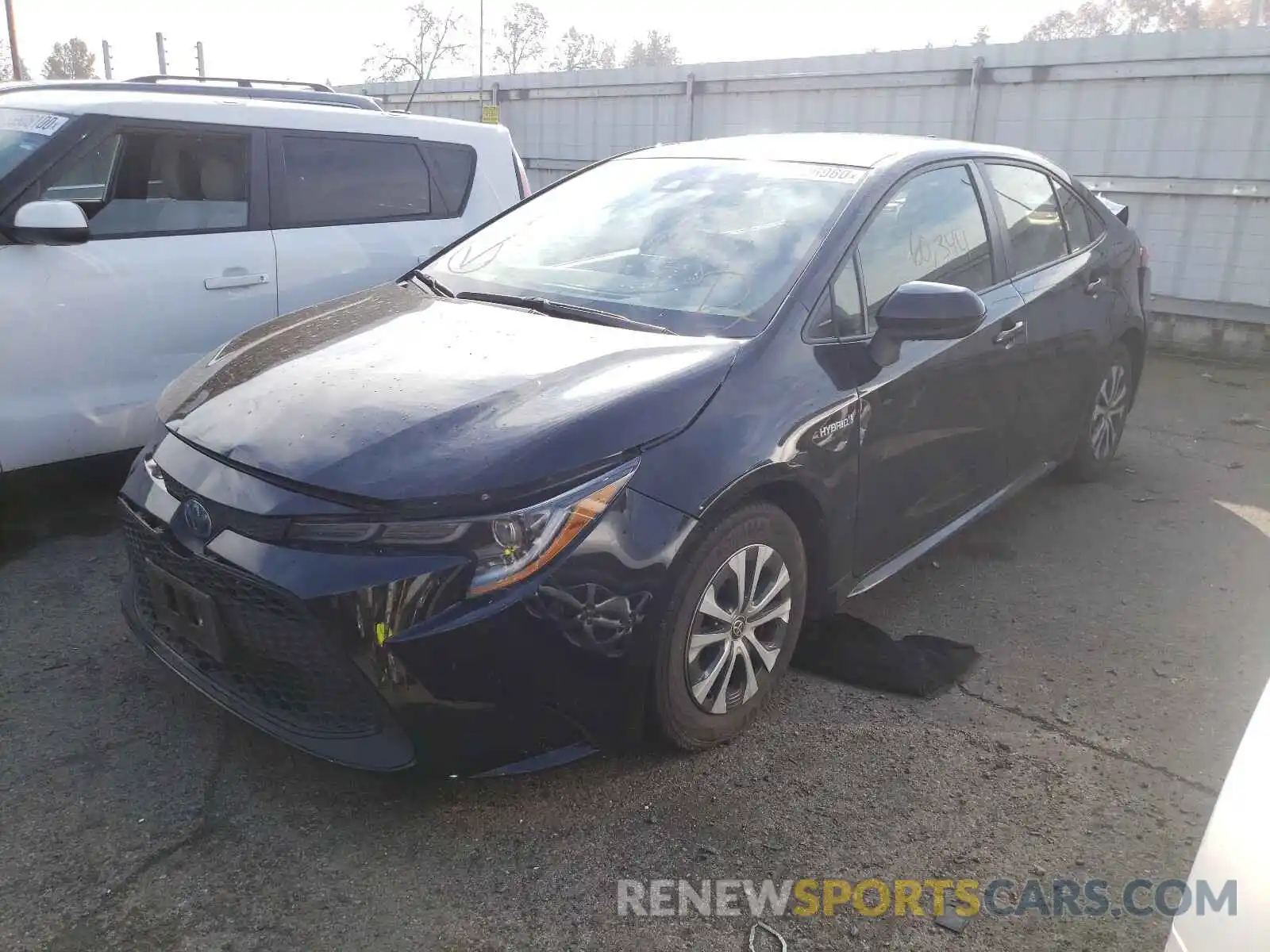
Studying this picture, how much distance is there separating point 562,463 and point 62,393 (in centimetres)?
276

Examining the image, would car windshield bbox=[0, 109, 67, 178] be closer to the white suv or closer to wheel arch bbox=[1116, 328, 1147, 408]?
the white suv

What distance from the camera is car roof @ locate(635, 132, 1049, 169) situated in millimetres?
3441

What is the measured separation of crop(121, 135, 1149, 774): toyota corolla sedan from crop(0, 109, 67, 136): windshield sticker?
1.61 metres

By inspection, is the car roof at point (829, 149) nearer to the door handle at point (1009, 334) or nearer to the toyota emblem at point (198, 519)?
the door handle at point (1009, 334)

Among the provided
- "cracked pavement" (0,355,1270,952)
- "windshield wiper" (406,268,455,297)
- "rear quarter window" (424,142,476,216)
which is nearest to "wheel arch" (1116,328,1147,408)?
"cracked pavement" (0,355,1270,952)

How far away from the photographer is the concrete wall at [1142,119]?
26.2 ft

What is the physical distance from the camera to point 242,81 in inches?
231

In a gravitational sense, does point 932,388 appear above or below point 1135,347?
above

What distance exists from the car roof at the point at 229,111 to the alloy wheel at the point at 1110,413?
348 cm

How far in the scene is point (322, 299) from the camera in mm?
4707

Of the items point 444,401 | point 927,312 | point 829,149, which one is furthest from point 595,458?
point 829,149

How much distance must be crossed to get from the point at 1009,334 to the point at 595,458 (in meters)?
2.10

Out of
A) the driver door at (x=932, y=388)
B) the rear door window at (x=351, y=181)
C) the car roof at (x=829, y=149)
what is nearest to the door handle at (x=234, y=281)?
the rear door window at (x=351, y=181)

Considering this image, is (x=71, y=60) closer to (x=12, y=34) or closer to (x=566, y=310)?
(x=12, y=34)
